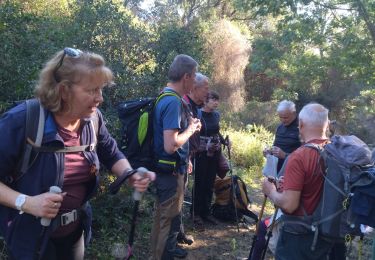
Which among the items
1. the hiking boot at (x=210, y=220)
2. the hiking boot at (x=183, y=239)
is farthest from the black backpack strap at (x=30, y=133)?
the hiking boot at (x=210, y=220)

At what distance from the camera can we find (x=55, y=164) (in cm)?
201

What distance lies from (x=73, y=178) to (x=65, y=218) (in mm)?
222

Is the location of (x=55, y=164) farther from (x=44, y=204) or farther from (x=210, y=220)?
(x=210, y=220)

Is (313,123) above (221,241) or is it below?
above

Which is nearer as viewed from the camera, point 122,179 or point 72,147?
point 72,147

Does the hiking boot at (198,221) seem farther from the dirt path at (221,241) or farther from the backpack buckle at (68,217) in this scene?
the backpack buckle at (68,217)

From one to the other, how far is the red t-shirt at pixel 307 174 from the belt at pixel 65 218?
1480 millimetres

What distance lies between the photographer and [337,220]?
111 inches

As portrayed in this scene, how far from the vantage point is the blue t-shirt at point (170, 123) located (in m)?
3.46

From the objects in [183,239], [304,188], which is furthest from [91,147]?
[183,239]

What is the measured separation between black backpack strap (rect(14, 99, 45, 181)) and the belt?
0.31 meters

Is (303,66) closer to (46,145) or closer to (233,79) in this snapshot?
(233,79)

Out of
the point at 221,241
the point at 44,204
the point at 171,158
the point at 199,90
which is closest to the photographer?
the point at 44,204

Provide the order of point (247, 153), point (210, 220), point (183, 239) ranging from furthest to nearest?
point (247, 153)
point (210, 220)
point (183, 239)
